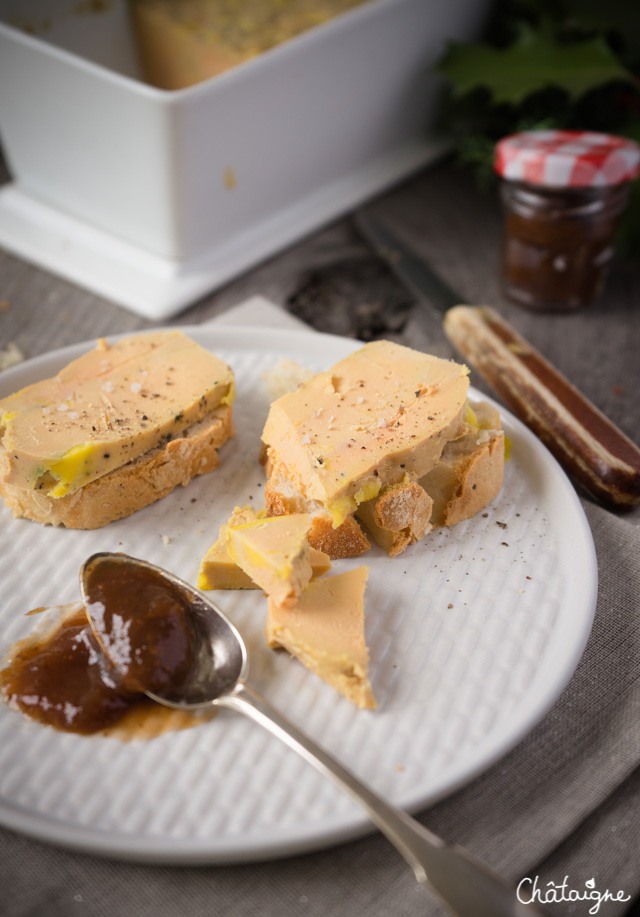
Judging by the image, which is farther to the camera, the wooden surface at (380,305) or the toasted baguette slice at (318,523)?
the wooden surface at (380,305)

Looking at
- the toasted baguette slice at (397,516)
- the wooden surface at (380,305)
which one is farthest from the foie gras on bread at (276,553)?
the wooden surface at (380,305)

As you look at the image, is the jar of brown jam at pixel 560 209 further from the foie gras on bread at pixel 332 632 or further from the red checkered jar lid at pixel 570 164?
the foie gras on bread at pixel 332 632

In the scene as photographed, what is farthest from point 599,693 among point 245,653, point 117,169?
point 117,169

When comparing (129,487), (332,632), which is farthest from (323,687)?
(129,487)

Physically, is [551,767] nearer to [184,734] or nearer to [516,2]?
[184,734]

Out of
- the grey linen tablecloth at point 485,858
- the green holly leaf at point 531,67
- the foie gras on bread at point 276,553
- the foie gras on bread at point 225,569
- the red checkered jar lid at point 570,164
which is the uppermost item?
the green holly leaf at point 531,67

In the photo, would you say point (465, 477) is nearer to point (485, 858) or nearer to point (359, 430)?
point (359, 430)

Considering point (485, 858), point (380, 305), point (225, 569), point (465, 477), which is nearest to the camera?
point (485, 858)

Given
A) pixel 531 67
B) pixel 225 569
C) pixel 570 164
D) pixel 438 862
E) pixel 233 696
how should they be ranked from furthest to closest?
pixel 531 67 → pixel 570 164 → pixel 225 569 → pixel 233 696 → pixel 438 862

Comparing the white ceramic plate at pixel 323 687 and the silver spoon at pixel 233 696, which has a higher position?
the silver spoon at pixel 233 696
